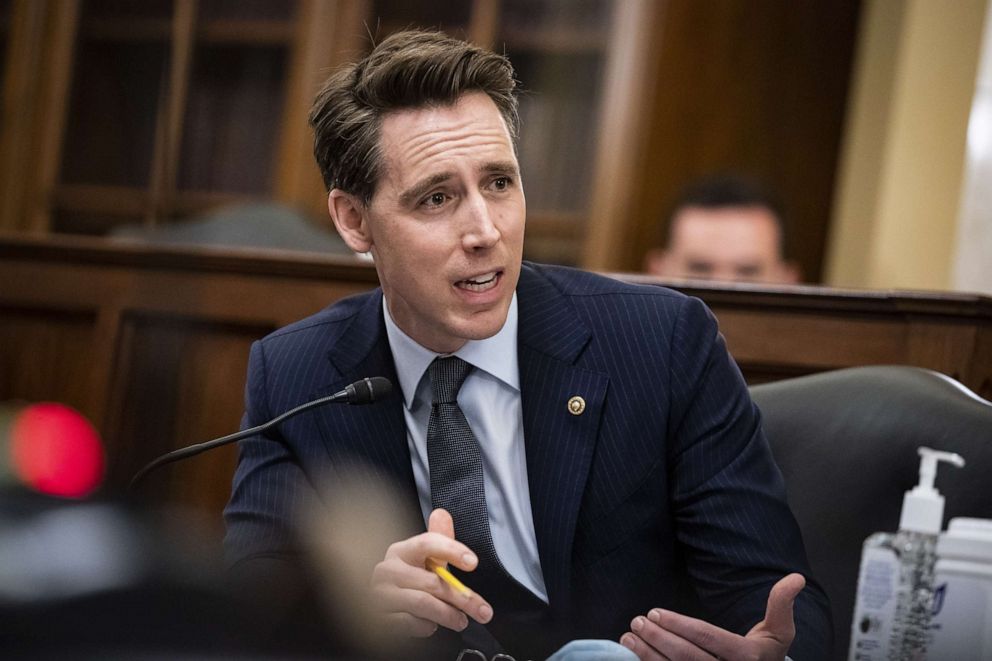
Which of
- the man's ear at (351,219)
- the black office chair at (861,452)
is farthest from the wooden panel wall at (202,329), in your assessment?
the black office chair at (861,452)

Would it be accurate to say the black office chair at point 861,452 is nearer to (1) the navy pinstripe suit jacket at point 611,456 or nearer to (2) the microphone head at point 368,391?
(1) the navy pinstripe suit jacket at point 611,456

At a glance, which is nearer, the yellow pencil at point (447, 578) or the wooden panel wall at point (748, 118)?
the yellow pencil at point (447, 578)

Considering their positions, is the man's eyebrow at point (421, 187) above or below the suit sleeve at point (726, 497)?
above

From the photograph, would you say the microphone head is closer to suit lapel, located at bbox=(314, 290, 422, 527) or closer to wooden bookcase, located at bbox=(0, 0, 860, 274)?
suit lapel, located at bbox=(314, 290, 422, 527)

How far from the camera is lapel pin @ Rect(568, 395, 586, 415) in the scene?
145 cm

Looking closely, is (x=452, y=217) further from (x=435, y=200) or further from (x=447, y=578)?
(x=447, y=578)

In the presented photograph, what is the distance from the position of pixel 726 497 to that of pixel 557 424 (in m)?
0.21

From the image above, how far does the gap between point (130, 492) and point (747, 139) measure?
3.22 meters

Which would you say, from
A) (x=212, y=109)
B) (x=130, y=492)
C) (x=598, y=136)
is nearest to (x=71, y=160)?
(x=212, y=109)

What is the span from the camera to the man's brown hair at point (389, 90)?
4.80ft

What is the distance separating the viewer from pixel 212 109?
3979 millimetres

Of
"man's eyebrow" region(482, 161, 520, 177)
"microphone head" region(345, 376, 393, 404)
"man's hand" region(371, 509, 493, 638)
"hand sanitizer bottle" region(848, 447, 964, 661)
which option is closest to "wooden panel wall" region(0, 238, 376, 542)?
"man's eyebrow" region(482, 161, 520, 177)

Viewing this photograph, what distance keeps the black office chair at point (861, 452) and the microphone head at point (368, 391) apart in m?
0.49

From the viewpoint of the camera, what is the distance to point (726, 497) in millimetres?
1359
